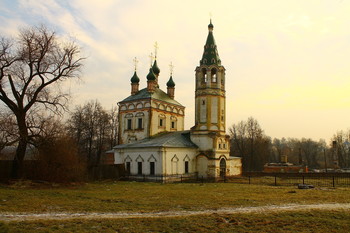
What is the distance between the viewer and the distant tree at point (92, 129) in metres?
41.9

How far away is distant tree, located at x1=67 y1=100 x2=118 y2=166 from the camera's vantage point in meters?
41.9

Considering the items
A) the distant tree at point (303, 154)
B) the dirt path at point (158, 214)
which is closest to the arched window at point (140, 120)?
the dirt path at point (158, 214)

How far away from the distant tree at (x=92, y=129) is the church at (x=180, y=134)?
6581 mm

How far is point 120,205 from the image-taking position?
43.2 ft

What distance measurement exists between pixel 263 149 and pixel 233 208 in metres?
51.3

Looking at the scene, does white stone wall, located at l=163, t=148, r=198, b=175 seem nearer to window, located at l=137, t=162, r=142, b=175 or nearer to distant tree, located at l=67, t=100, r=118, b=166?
window, located at l=137, t=162, r=142, b=175

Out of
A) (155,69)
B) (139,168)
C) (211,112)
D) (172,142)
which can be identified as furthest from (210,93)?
(155,69)

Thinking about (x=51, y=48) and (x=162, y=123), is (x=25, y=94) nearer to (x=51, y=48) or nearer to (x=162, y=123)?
(x=51, y=48)

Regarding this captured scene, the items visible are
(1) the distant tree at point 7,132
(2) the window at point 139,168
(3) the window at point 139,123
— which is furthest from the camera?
(3) the window at point 139,123

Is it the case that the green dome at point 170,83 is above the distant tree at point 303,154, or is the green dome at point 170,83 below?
above

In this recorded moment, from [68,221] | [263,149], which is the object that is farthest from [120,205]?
[263,149]

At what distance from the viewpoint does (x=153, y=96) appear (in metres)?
35.8

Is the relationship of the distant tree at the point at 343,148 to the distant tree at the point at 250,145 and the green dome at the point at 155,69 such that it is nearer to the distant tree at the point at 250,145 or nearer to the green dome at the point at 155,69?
the distant tree at the point at 250,145

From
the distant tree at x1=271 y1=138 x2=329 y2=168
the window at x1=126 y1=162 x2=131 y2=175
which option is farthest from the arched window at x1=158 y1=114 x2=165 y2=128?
the distant tree at x1=271 y1=138 x2=329 y2=168
